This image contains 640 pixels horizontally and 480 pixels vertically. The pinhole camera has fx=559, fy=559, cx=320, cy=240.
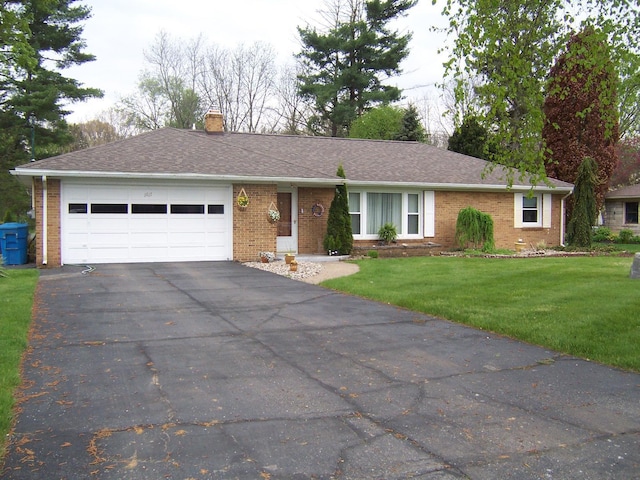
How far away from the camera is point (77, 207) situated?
15.4 m

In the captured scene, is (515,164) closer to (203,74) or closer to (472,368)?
(472,368)

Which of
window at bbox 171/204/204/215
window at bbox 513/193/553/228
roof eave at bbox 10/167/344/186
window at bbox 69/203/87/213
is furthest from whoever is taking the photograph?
window at bbox 513/193/553/228

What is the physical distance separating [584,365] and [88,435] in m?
5.04

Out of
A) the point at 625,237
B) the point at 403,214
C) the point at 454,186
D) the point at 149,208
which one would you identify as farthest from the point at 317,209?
the point at 625,237

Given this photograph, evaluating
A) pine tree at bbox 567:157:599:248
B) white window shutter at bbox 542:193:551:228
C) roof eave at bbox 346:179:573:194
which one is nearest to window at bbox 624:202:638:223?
roof eave at bbox 346:179:573:194

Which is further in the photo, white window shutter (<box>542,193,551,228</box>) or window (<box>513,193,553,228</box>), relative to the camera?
white window shutter (<box>542,193,551,228</box>)

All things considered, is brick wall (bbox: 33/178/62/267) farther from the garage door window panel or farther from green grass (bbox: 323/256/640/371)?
green grass (bbox: 323/256/640/371)

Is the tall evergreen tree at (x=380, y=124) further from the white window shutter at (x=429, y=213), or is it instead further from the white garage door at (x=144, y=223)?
the white garage door at (x=144, y=223)

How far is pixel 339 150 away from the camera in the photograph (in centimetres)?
2223

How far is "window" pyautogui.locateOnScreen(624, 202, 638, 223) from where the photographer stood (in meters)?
32.1

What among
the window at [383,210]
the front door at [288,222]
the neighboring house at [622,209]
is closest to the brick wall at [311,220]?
the front door at [288,222]

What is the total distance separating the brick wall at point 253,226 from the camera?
54.8ft

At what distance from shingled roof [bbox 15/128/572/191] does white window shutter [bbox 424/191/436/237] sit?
54cm

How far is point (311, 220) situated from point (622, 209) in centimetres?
2288
